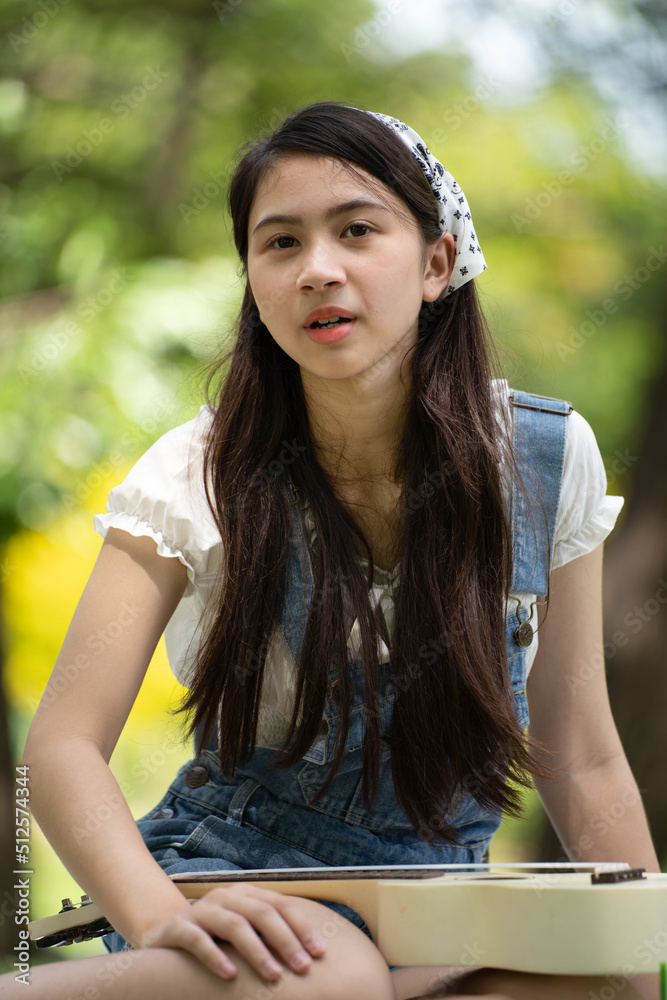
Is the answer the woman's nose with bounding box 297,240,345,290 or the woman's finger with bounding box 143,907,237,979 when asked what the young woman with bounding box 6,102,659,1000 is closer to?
the woman's nose with bounding box 297,240,345,290

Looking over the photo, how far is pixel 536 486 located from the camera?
1.62 m

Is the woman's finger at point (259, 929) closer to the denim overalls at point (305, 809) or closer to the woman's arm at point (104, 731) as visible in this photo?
the woman's arm at point (104, 731)

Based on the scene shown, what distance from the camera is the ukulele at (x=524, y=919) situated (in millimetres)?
1052

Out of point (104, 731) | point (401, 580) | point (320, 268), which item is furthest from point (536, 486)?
point (104, 731)

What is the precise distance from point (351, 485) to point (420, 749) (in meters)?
0.47

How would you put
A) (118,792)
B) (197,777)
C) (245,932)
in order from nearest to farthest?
(245,932)
(118,792)
(197,777)

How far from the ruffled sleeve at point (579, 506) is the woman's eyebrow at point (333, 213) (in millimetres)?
520

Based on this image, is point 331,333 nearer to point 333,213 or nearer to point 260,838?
point 333,213

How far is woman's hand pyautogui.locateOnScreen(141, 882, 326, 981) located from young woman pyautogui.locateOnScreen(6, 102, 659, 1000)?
0.24m

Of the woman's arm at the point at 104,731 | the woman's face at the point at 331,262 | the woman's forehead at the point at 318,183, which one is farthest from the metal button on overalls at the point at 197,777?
the woman's forehead at the point at 318,183

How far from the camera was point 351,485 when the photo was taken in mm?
1654

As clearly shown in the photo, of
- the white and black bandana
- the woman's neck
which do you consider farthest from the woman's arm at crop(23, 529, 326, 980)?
the white and black bandana

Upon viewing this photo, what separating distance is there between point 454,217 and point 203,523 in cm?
69

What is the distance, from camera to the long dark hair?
1.46 m
